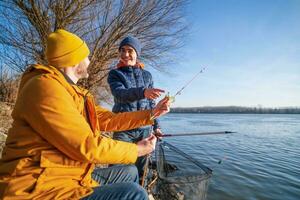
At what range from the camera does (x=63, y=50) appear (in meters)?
1.97

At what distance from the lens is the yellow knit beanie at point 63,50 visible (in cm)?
196

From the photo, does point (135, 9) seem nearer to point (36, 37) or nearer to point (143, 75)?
point (36, 37)

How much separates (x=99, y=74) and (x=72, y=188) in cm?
1000

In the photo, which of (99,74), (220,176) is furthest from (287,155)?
(99,74)

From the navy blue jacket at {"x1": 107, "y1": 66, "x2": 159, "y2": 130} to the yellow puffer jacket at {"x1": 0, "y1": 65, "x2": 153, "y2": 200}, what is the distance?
5.74 feet

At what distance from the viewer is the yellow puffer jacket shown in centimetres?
161

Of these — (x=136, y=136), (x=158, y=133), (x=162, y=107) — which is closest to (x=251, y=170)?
(x=158, y=133)

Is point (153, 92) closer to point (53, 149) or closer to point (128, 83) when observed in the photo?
point (128, 83)

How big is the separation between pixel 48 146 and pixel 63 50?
0.74m

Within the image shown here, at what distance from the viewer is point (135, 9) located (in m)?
9.47

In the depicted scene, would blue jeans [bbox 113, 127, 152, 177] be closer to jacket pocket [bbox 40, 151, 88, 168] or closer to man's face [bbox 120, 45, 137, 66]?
man's face [bbox 120, 45, 137, 66]

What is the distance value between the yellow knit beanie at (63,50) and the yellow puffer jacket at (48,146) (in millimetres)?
190

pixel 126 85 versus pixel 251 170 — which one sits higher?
pixel 126 85

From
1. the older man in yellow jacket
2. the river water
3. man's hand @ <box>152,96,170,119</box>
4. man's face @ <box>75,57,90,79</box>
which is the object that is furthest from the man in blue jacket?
the river water
